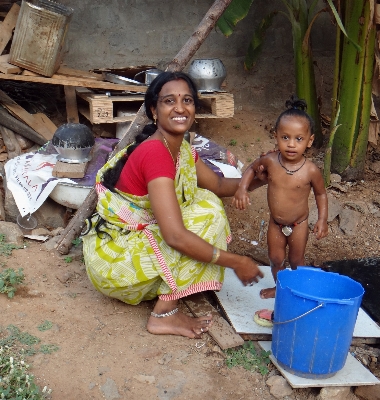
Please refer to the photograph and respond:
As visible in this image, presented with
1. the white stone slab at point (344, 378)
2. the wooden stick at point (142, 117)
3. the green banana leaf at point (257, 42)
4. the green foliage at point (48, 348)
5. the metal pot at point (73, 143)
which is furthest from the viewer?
the green banana leaf at point (257, 42)

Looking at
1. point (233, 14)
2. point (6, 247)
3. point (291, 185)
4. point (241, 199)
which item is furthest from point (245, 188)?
point (233, 14)

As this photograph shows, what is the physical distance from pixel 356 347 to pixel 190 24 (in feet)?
10.5

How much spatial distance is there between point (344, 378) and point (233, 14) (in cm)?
267

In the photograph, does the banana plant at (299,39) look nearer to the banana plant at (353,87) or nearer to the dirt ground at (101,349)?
the banana plant at (353,87)

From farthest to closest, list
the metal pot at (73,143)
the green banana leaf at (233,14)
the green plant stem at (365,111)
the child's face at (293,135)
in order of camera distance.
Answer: the green plant stem at (365,111)
the green banana leaf at (233,14)
the metal pot at (73,143)
the child's face at (293,135)

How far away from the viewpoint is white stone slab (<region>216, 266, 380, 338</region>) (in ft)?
9.48

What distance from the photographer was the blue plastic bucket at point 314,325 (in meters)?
2.34

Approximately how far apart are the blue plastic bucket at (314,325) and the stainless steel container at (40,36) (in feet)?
8.58

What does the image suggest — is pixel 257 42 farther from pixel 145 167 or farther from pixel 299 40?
pixel 145 167

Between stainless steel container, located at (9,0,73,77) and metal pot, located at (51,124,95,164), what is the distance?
0.65 m

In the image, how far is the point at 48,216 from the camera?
4074 millimetres

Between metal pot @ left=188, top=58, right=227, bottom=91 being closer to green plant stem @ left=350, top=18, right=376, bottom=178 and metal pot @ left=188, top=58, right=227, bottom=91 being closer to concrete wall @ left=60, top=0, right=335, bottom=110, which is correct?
concrete wall @ left=60, top=0, right=335, bottom=110

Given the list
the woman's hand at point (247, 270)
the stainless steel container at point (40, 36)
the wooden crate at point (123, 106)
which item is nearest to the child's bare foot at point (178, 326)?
the woman's hand at point (247, 270)

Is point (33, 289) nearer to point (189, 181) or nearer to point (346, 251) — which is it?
point (189, 181)
